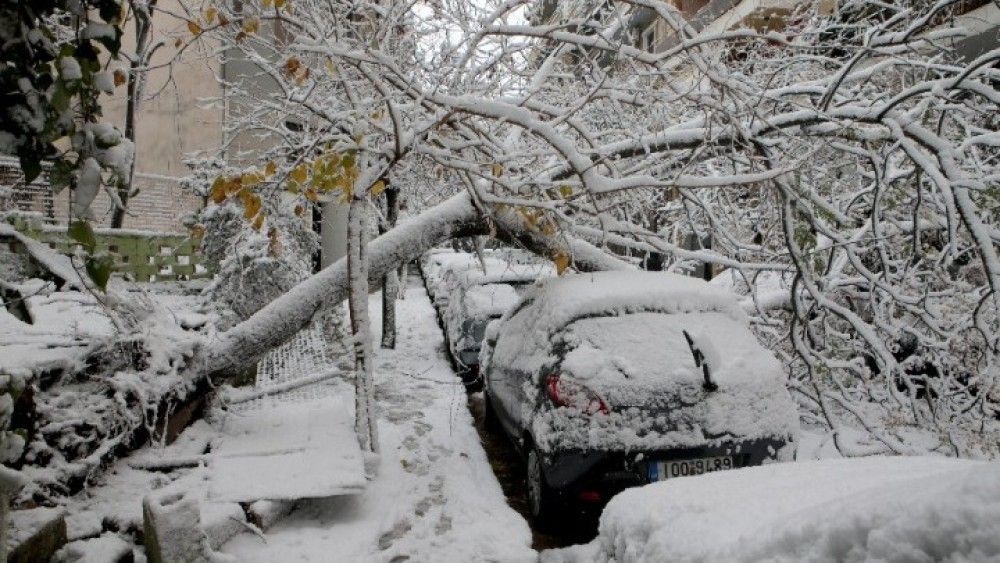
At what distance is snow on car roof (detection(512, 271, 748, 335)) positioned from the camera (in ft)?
15.0

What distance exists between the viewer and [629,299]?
4613mm

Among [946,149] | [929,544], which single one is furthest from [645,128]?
[929,544]

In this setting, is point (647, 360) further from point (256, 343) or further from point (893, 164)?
point (893, 164)

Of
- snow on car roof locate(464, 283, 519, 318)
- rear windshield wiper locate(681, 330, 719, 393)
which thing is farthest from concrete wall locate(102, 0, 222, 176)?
rear windshield wiper locate(681, 330, 719, 393)

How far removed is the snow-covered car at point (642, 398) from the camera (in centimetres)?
412

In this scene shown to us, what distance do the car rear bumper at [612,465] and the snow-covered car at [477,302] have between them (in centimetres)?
375

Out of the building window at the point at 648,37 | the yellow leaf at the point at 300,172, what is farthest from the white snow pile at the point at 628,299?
the building window at the point at 648,37

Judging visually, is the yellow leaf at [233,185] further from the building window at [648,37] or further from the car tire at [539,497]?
the building window at [648,37]

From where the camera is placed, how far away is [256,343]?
6102mm

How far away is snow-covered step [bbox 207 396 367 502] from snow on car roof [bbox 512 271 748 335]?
73.2 inches

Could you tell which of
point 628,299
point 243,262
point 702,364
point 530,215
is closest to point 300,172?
point 530,215

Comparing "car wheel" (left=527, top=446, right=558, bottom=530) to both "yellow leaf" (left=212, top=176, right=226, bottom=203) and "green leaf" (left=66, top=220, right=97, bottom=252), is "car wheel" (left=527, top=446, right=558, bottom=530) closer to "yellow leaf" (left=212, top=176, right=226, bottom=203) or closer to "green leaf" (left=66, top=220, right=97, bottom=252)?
"yellow leaf" (left=212, top=176, right=226, bottom=203)

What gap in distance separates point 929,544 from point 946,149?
461cm

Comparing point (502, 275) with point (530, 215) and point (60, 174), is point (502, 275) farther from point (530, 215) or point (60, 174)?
point (60, 174)
